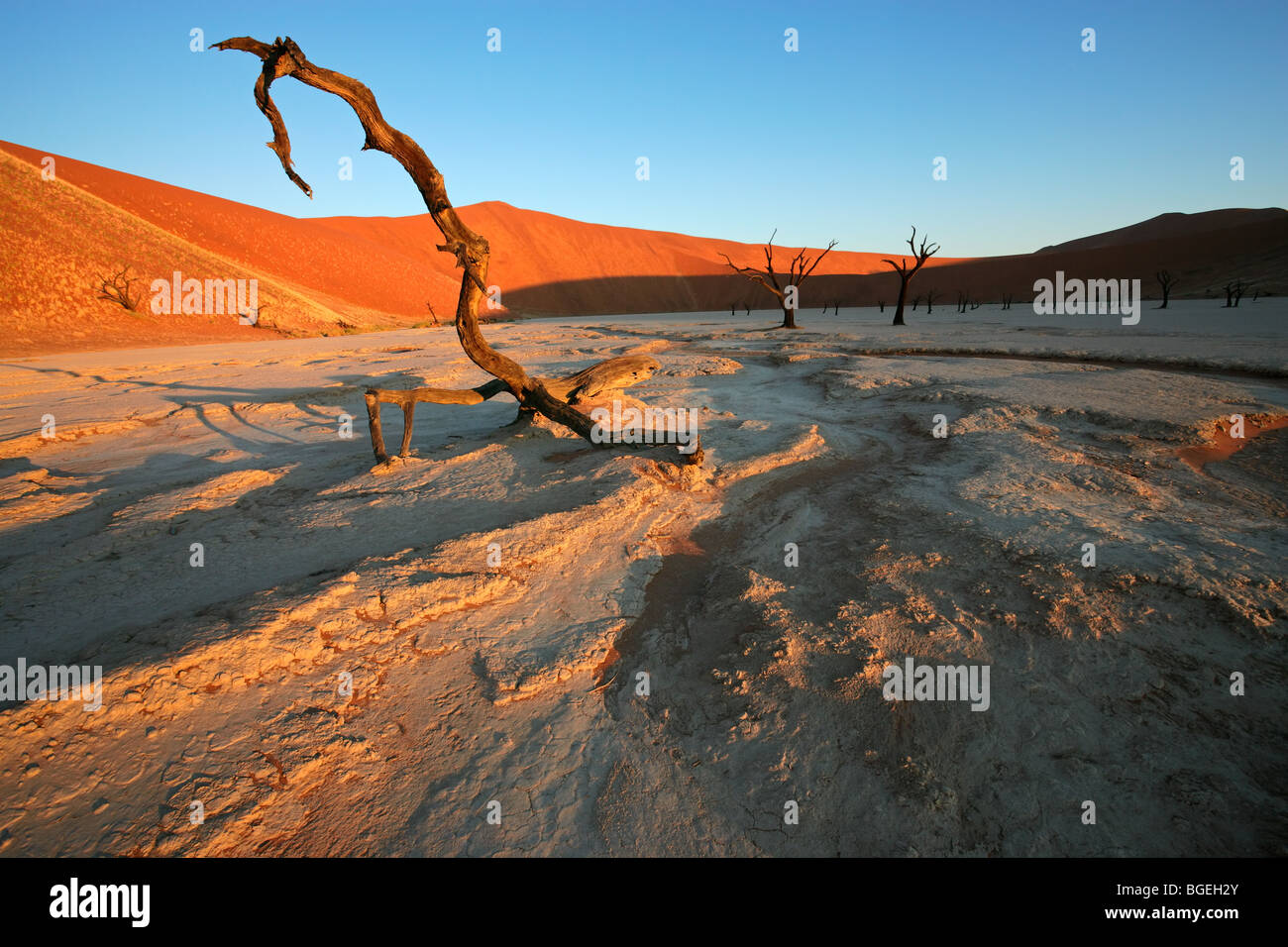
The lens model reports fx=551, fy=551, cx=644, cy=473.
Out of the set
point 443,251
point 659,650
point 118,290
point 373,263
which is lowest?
point 659,650

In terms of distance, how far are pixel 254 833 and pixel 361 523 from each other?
2.57 m

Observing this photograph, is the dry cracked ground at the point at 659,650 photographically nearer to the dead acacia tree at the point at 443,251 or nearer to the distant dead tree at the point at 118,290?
the dead acacia tree at the point at 443,251

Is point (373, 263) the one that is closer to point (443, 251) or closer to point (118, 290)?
point (118, 290)

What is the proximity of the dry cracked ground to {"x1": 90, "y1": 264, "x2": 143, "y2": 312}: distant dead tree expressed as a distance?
25.8m

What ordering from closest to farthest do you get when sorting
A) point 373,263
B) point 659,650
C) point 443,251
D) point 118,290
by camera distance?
point 659,650 < point 443,251 < point 118,290 < point 373,263

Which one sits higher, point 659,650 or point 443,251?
point 443,251

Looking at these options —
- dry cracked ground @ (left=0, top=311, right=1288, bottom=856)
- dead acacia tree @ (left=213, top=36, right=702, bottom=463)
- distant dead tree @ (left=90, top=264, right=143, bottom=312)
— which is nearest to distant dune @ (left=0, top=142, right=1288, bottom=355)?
distant dead tree @ (left=90, top=264, right=143, bottom=312)

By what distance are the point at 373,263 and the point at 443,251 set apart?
52.6 metres

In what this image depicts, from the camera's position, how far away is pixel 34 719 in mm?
2066

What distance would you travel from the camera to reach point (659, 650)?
9.19 ft

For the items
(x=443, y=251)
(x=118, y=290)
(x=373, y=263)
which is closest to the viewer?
(x=443, y=251)

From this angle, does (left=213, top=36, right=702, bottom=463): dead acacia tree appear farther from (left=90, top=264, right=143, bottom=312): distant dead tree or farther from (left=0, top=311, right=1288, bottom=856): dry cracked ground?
(left=90, top=264, right=143, bottom=312): distant dead tree

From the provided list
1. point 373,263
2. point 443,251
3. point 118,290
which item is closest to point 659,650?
point 443,251
